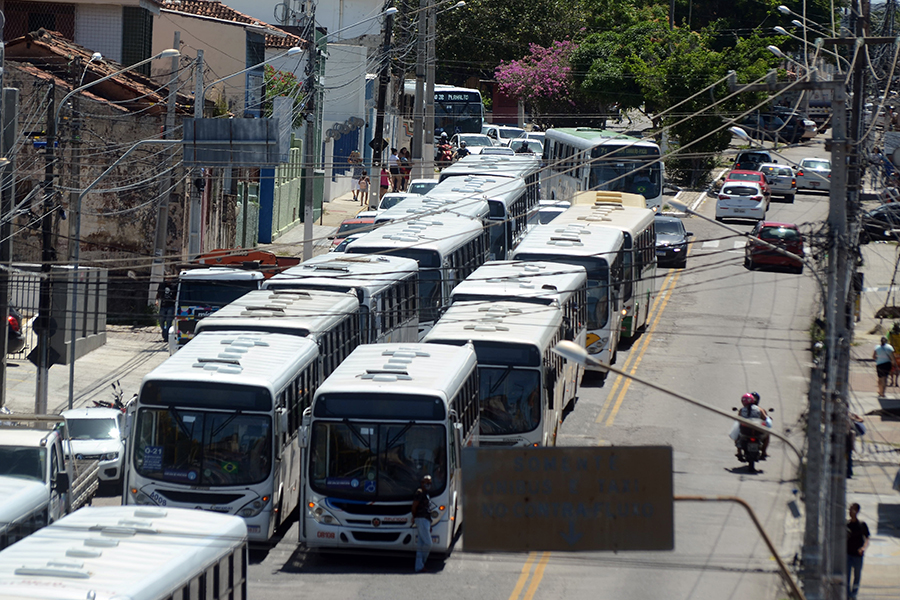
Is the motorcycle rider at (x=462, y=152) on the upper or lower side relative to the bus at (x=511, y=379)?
upper

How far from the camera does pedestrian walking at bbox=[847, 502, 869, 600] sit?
15188 mm

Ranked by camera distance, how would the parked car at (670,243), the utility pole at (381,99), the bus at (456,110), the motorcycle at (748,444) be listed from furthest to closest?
the bus at (456,110), the utility pole at (381,99), the parked car at (670,243), the motorcycle at (748,444)

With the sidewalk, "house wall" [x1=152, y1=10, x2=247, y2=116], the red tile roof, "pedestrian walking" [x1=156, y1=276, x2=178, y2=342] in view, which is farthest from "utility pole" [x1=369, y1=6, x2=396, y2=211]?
the sidewalk

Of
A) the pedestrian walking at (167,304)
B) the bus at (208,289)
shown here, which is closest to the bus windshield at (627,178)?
the bus at (208,289)

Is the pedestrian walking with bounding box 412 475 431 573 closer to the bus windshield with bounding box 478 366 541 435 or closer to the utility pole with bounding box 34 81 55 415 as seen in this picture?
the bus windshield with bounding box 478 366 541 435

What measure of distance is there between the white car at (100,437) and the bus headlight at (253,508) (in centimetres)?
514

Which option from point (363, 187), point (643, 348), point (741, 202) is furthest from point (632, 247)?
point (363, 187)

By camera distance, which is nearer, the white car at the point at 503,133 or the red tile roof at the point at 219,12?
the red tile roof at the point at 219,12

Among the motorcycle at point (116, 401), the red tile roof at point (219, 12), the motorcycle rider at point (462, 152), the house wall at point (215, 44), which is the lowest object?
the motorcycle at point (116, 401)

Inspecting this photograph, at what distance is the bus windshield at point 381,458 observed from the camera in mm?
16203

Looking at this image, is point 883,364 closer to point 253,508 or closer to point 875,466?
point 875,466

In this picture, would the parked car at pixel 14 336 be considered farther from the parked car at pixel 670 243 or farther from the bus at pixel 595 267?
the parked car at pixel 670 243

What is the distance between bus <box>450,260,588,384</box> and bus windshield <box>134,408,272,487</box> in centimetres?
661

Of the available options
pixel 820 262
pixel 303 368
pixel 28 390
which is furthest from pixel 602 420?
pixel 28 390
